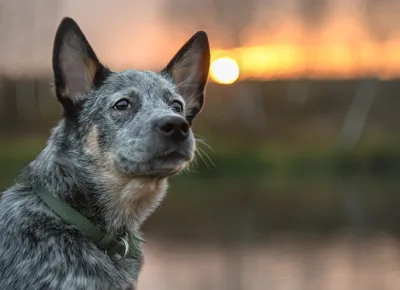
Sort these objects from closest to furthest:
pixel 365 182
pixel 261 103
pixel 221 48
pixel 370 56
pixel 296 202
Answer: pixel 296 202 → pixel 365 182 → pixel 221 48 → pixel 370 56 → pixel 261 103

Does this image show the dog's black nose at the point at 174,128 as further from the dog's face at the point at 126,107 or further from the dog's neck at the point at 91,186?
the dog's neck at the point at 91,186

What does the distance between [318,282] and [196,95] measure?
4.62 meters

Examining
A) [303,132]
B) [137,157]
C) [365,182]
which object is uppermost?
[303,132]

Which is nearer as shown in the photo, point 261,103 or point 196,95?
point 196,95

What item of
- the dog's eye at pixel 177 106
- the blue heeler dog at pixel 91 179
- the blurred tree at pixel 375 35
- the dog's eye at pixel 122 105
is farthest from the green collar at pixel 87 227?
the blurred tree at pixel 375 35

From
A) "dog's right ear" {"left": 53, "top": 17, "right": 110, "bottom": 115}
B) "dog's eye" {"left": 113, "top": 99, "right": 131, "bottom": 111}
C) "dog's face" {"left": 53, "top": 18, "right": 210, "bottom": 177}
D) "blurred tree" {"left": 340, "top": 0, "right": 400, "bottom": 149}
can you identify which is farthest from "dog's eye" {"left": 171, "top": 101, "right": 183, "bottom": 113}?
"blurred tree" {"left": 340, "top": 0, "right": 400, "bottom": 149}

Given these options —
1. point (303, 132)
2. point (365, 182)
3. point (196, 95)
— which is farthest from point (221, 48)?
point (196, 95)

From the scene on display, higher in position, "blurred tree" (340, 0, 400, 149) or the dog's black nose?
"blurred tree" (340, 0, 400, 149)

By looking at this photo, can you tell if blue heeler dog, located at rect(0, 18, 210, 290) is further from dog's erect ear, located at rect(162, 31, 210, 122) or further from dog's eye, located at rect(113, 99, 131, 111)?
dog's erect ear, located at rect(162, 31, 210, 122)

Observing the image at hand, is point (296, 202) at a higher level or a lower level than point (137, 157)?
higher

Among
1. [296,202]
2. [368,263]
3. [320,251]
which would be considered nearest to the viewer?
[368,263]

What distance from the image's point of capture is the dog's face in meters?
5.01

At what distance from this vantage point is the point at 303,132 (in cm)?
3319

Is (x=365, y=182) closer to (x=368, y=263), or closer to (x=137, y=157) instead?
(x=368, y=263)
